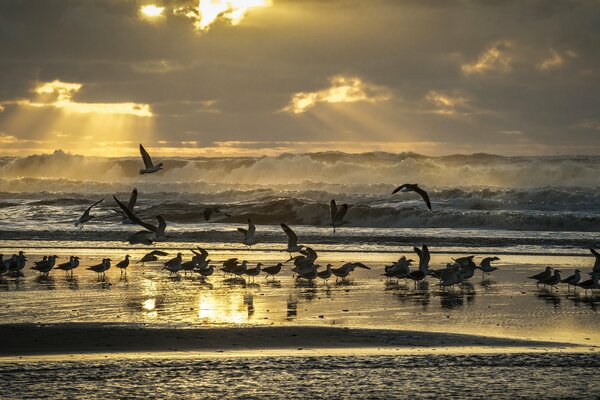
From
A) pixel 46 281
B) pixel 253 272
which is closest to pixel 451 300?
pixel 253 272

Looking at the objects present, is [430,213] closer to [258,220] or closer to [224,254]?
[258,220]

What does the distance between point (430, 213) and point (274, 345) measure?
1296 inches

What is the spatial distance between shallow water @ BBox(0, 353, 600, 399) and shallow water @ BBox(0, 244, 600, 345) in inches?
98.4

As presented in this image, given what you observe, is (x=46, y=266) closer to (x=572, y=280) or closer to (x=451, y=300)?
(x=451, y=300)

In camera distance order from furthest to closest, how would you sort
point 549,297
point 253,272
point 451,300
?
point 253,272 < point 549,297 < point 451,300

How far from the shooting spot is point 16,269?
22.7 metres

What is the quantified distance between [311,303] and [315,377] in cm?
672

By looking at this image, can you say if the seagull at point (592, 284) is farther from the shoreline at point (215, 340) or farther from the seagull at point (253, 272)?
the seagull at point (253, 272)

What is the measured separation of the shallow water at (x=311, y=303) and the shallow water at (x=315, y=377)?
250 cm

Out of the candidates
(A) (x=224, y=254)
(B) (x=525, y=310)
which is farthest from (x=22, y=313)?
(A) (x=224, y=254)

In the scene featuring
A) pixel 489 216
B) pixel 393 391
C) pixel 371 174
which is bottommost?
pixel 393 391

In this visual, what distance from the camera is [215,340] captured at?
516 inches

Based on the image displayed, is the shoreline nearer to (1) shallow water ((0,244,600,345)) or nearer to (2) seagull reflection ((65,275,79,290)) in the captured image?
(1) shallow water ((0,244,600,345))

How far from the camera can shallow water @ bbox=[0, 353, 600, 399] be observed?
9961 mm
